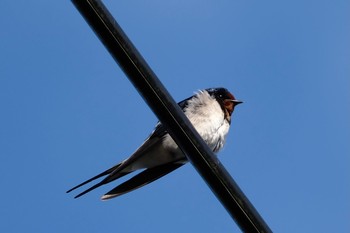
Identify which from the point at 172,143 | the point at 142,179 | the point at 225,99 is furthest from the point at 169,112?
the point at 225,99

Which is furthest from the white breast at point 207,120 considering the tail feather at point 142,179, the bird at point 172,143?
the tail feather at point 142,179

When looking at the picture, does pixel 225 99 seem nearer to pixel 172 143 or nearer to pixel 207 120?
pixel 207 120

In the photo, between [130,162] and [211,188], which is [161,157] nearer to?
[130,162]

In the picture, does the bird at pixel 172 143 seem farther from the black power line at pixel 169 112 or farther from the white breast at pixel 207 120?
the black power line at pixel 169 112

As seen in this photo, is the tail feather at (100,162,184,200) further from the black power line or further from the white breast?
the black power line

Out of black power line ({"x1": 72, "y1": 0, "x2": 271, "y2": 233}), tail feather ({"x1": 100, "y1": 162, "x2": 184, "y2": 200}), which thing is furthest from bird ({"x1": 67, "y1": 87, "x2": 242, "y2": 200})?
black power line ({"x1": 72, "y1": 0, "x2": 271, "y2": 233})

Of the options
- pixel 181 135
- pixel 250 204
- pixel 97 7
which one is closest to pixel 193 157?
pixel 181 135
